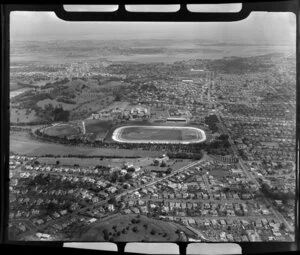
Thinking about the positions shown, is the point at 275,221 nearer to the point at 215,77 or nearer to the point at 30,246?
the point at 215,77

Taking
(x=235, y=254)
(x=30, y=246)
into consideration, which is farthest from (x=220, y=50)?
(x=30, y=246)

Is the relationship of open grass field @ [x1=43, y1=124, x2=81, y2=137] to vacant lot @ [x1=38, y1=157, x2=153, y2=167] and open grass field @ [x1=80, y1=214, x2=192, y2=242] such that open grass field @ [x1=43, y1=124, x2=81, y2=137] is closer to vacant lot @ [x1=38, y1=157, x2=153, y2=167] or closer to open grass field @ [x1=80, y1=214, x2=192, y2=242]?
vacant lot @ [x1=38, y1=157, x2=153, y2=167]

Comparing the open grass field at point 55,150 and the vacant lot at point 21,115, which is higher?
the vacant lot at point 21,115

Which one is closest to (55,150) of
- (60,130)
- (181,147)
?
(60,130)

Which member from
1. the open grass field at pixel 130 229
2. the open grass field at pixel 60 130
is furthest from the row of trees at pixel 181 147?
the open grass field at pixel 130 229

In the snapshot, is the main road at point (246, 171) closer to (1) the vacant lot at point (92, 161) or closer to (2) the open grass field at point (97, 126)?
(1) the vacant lot at point (92, 161)

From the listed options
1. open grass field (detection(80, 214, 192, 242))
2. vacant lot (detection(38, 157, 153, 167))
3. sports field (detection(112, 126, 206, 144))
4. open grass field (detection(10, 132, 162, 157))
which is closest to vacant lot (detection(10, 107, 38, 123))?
open grass field (detection(10, 132, 162, 157))

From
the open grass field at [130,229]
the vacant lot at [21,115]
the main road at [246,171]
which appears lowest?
the open grass field at [130,229]

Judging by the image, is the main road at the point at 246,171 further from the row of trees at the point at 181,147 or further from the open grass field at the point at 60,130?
the open grass field at the point at 60,130
